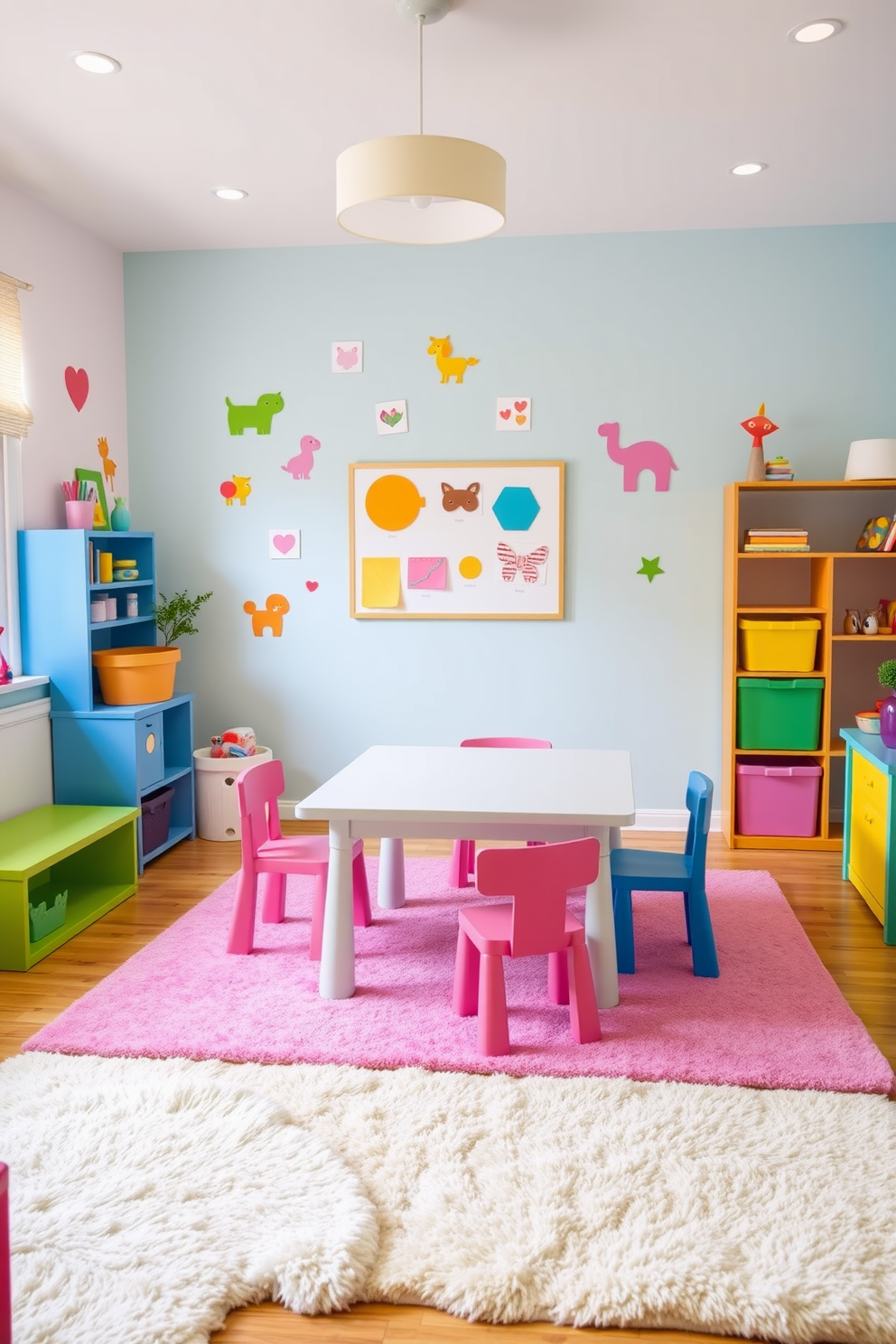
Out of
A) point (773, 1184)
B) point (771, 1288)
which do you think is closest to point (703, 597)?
point (773, 1184)

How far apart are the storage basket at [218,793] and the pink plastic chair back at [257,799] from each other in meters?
1.18

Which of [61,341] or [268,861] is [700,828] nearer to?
[268,861]

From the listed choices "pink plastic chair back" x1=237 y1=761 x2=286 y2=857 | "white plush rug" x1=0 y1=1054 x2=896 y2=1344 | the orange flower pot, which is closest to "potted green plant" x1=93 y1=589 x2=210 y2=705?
the orange flower pot

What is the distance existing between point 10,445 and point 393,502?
5.49 feet

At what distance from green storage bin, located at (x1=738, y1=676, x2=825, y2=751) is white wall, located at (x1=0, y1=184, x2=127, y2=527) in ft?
9.98

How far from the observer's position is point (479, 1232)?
200cm

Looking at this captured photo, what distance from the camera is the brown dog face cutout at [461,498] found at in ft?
16.2

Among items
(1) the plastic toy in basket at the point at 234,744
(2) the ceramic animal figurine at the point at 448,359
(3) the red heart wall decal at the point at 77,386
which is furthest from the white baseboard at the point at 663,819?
(3) the red heart wall decal at the point at 77,386

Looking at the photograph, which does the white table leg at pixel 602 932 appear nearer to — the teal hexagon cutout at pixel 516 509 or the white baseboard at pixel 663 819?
the white baseboard at pixel 663 819

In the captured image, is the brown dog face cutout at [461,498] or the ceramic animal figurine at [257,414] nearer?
the brown dog face cutout at [461,498]

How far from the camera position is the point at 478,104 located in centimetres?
341

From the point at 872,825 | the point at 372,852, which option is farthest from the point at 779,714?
the point at 372,852

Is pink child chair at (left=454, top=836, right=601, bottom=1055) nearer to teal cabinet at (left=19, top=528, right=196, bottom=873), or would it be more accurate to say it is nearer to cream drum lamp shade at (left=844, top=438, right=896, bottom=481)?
teal cabinet at (left=19, top=528, right=196, bottom=873)

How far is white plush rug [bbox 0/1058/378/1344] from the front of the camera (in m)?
1.82
